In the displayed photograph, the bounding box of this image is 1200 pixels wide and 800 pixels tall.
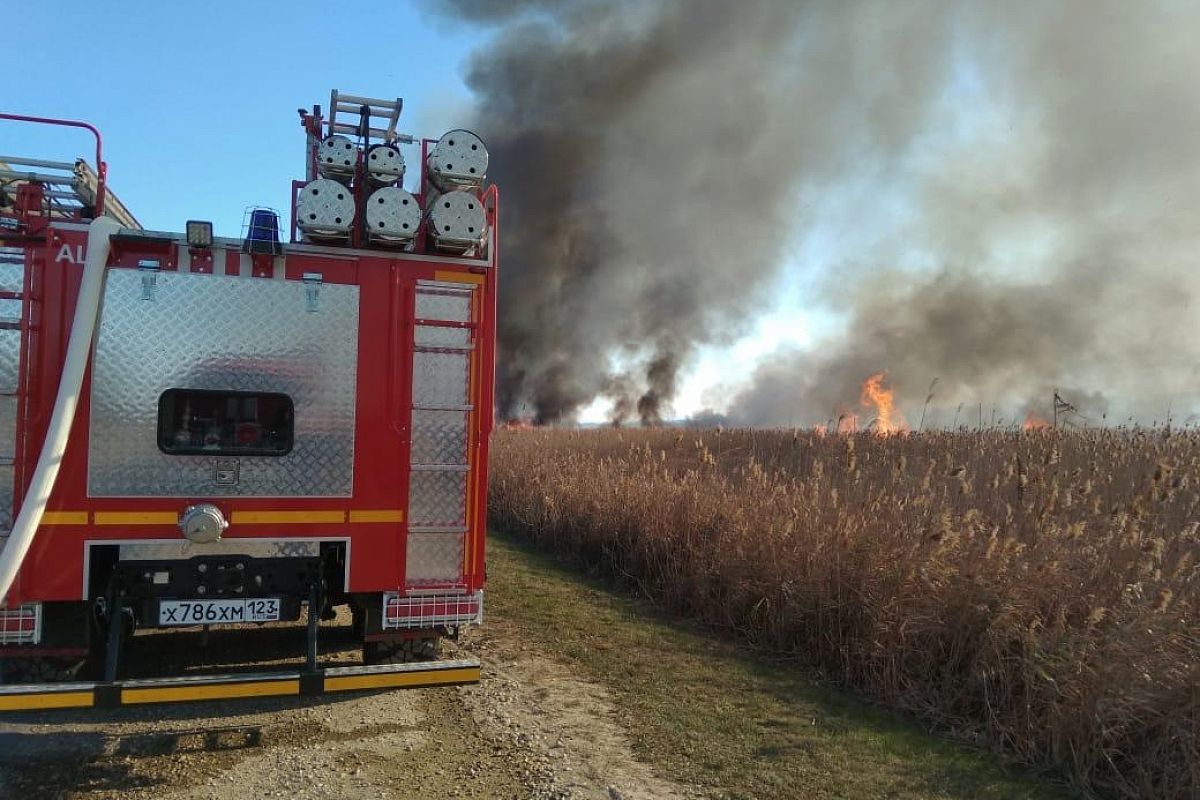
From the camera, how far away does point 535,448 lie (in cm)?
1588

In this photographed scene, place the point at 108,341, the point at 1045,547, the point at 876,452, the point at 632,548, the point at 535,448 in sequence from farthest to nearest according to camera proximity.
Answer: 1. the point at 535,448
2. the point at 876,452
3. the point at 632,548
4. the point at 1045,547
5. the point at 108,341

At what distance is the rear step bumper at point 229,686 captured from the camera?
11.7 feet

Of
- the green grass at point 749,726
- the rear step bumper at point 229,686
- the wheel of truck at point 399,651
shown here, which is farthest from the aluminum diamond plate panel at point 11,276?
the green grass at point 749,726

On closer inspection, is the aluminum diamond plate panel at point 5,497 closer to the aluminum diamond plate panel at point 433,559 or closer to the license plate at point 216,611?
the license plate at point 216,611

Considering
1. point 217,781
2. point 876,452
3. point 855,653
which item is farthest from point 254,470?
point 876,452

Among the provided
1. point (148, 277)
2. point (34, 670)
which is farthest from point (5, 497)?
point (148, 277)

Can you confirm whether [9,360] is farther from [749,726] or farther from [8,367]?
[749,726]

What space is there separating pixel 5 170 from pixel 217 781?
11.2 feet

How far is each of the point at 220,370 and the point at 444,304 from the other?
1256mm

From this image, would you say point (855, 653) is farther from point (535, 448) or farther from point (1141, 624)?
point (535, 448)

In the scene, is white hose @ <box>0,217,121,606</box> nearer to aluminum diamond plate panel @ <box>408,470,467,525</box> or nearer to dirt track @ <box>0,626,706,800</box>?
dirt track @ <box>0,626,706,800</box>

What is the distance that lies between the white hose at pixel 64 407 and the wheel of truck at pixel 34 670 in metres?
0.54

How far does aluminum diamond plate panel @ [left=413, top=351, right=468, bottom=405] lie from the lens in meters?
4.54

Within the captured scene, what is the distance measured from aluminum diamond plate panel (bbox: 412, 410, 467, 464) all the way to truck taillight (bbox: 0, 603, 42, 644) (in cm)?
203
